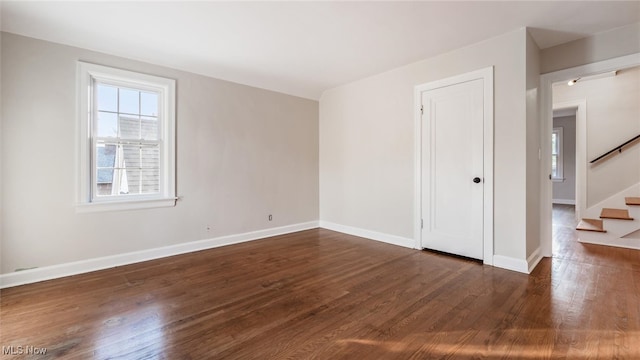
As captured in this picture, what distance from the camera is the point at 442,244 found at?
3648 millimetres

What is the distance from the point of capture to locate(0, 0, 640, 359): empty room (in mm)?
1984

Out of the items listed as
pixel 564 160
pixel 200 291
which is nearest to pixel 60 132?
pixel 200 291

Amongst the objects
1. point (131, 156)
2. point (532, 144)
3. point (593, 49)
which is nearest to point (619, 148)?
point (593, 49)

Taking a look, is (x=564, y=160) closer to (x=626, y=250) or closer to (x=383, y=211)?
(x=626, y=250)

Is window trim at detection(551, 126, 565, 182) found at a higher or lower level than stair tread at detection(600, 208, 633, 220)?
higher

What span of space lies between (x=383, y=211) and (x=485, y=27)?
2.59 m

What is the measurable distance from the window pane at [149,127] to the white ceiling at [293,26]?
28.0 inches

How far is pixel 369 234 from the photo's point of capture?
4.50 meters

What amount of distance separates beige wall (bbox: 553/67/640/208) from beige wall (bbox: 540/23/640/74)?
172 cm

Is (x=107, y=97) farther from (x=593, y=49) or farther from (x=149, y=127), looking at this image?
(x=593, y=49)

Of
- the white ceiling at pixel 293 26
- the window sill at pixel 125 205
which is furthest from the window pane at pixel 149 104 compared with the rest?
the window sill at pixel 125 205

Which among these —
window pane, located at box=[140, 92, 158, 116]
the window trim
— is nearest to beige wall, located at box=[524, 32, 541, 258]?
window pane, located at box=[140, 92, 158, 116]

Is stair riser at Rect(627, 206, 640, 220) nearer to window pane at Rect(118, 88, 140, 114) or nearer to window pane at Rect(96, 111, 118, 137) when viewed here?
window pane at Rect(118, 88, 140, 114)

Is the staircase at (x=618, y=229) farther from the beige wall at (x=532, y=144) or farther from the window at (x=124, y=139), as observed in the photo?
the window at (x=124, y=139)
